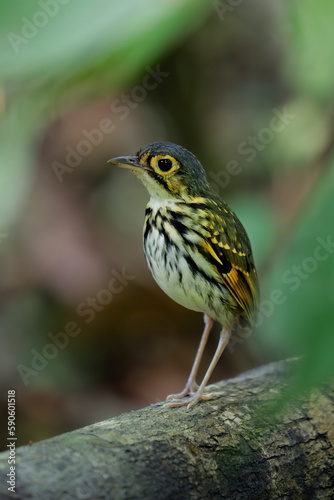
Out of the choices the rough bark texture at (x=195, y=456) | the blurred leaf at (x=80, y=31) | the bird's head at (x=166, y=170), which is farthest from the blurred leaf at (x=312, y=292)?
the bird's head at (x=166, y=170)

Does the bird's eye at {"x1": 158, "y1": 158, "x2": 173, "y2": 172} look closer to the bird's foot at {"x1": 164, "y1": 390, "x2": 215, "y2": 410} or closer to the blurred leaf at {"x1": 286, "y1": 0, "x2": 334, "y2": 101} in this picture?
the bird's foot at {"x1": 164, "y1": 390, "x2": 215, "y2": 410}

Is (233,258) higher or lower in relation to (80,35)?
higher

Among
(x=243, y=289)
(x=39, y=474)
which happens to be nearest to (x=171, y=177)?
(x=243, y=289)

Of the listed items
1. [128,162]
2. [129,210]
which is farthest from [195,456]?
[129,210]

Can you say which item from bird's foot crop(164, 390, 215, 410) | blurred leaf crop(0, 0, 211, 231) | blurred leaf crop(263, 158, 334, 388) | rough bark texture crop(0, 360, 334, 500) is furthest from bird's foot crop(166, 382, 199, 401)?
blurred leaf crop(263, 158, 334, 388)

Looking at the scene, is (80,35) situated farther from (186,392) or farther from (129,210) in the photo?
(129,210)

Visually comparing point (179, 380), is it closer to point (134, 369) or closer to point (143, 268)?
point (134, 369)
